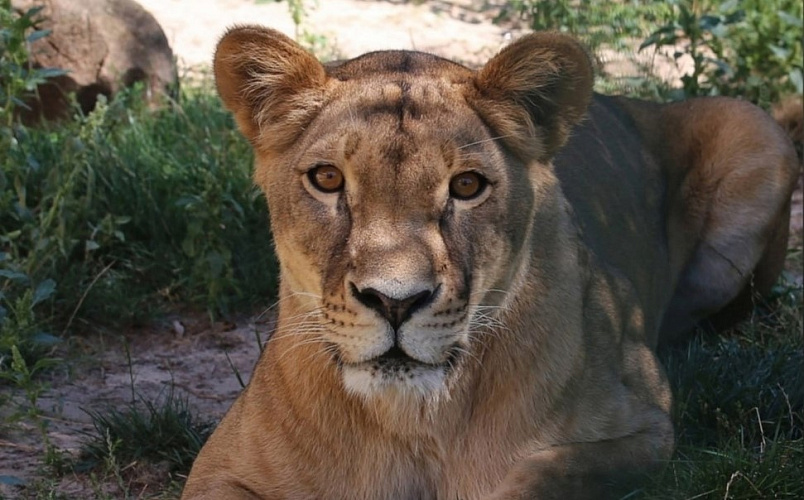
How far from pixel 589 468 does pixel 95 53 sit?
4233mm

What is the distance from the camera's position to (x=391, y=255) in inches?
108

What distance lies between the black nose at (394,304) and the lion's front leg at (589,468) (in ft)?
1.91

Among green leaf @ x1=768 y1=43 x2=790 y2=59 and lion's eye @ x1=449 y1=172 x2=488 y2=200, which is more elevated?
lion's eye @ x1=449 y1=172 x2=488 y2=200

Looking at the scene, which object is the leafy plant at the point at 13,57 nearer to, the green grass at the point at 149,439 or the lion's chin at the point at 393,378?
the green grass at the point at 149,439

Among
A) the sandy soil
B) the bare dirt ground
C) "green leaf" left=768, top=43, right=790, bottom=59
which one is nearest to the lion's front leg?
the bare dirt ground

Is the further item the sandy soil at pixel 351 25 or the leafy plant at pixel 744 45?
the sandy soil at pixel 351 25

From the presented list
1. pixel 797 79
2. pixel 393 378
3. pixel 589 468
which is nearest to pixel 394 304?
pixel 393 378

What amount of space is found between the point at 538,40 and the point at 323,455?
1.09m

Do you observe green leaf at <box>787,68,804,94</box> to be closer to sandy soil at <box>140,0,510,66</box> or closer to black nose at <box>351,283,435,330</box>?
sandy soil at <box>140,0,510,66</box>

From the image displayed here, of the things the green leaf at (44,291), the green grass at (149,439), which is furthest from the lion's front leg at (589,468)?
the green leaf at (44,291)

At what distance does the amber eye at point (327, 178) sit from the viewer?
2.96 m

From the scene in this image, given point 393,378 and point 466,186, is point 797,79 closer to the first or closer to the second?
point 466,186

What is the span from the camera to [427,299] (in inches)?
108

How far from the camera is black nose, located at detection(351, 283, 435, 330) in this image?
8.86ft
